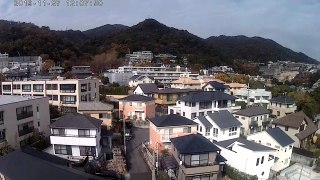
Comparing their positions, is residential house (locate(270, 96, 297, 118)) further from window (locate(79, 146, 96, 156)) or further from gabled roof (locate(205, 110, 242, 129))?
window (locate(79, 146, 96, 156))

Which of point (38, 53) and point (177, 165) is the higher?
point (38, 53)

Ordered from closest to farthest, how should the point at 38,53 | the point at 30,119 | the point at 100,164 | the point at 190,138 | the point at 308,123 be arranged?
the point at 190,138
the point at 100,164
the point at 30,119
the point at 308,123
the point at 38,53

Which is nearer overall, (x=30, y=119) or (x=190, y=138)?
(x=190, y=138)

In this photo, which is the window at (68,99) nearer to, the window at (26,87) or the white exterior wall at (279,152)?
the window at (26,87)

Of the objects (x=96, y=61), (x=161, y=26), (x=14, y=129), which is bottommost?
(x=14, y=129)

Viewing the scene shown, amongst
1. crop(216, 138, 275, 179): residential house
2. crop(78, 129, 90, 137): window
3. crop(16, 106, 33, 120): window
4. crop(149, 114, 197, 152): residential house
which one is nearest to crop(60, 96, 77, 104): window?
crop(16, 106, 33, 120): window

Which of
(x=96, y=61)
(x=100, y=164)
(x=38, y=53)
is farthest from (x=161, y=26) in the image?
(x=100, y=164)

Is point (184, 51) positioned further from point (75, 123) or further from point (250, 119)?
point (75, 123)

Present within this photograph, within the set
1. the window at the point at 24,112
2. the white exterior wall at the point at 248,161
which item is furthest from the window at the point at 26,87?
the white exterior wall at the point at 248,161

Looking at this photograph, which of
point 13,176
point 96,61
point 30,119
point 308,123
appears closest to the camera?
point 13,176
